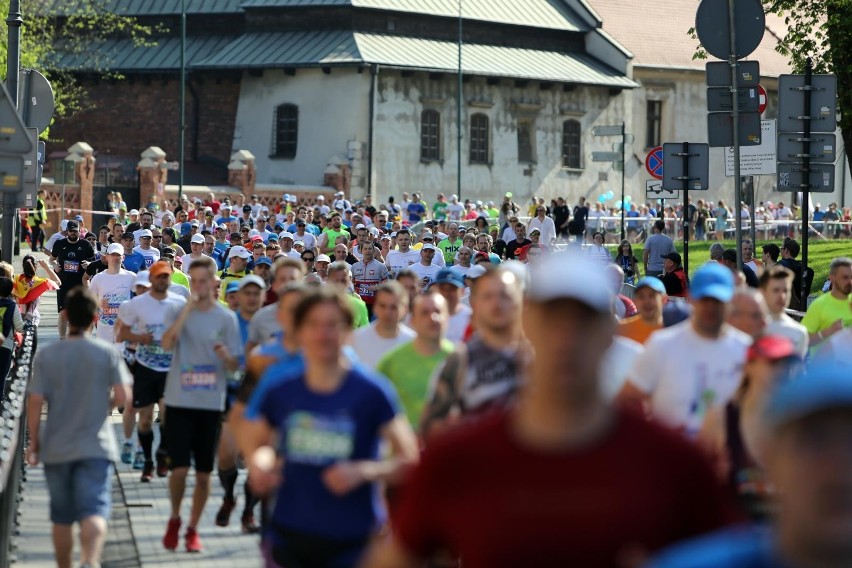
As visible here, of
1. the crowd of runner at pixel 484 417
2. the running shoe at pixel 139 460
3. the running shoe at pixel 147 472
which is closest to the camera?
the crowd of runner at pixel 484 417

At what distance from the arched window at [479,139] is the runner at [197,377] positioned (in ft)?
177

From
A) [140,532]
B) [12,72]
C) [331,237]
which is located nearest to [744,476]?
[140,532]

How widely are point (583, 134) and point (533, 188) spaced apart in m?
3.22

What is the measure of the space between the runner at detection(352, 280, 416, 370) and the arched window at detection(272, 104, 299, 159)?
171 ft

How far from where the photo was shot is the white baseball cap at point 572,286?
12.3ft

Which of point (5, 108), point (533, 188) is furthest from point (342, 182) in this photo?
point (5, 108)

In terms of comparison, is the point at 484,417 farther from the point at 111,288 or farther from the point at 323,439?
the point at 111,288

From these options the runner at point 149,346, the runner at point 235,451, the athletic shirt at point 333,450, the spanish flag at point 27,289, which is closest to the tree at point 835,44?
the spanish flag at point 27,289

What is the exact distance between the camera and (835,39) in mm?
36875

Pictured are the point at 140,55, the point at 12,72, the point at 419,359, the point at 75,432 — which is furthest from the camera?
the point at 140,55

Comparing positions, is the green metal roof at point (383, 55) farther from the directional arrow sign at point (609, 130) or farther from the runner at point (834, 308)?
the runner at point (834, 308)

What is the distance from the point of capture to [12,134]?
1338 cm

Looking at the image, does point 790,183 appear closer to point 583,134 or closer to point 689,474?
point 689,474

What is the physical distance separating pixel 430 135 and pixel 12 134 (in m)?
Result: 50.8
